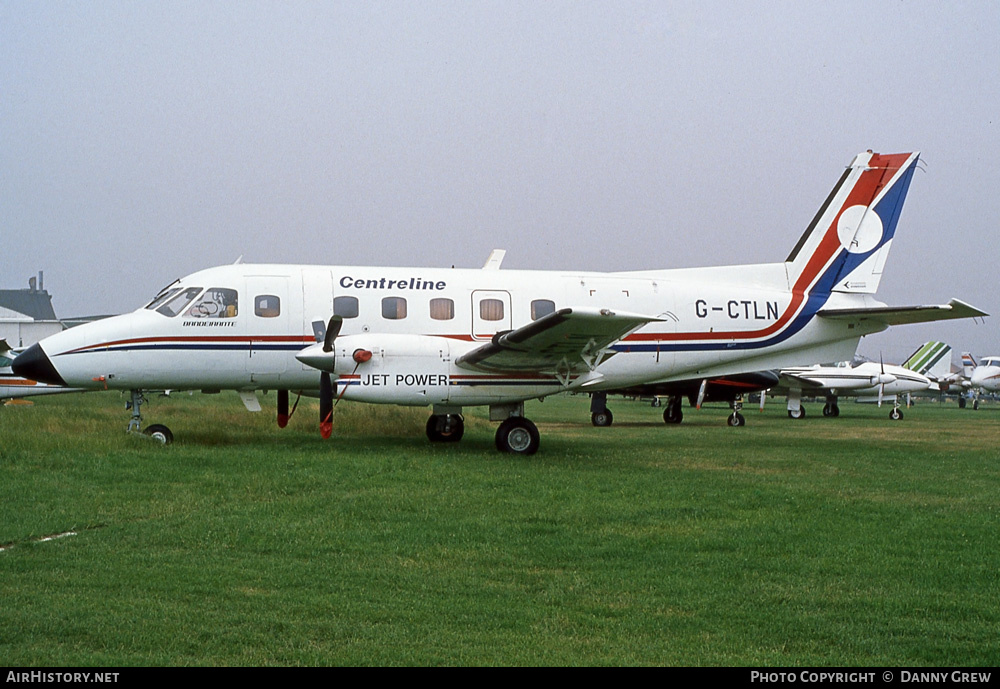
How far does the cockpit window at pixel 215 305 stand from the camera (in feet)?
53.1

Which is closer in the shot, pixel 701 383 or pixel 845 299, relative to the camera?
pixel 845 299

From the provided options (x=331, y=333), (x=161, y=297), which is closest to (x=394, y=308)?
(x=331, y=333)

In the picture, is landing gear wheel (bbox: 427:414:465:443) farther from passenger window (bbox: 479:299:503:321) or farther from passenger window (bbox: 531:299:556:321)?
passenger window (bbox: 531:299:556:321)

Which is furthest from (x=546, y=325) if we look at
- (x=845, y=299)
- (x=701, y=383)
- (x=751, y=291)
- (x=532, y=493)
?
(x=701, y=383)

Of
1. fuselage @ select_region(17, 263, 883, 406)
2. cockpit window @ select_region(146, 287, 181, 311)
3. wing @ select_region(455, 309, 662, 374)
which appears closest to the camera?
wing @ select_region(455, 309, 662, 374)

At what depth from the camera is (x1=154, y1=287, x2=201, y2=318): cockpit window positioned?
635 inches

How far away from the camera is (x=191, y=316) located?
16.1 m

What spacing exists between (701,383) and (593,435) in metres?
6.65

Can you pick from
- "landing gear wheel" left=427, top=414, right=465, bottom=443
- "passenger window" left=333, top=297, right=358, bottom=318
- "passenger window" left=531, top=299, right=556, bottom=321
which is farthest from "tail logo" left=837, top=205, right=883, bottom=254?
"passenger window" left=333, top=297, right=358, bottom=318

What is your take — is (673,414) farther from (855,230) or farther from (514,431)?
(514,431)

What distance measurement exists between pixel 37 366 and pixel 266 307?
153 inches

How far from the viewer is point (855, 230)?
753 inches

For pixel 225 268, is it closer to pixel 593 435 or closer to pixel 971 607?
pixel 593 435

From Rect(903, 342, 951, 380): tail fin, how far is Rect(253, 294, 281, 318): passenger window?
1880 inches
